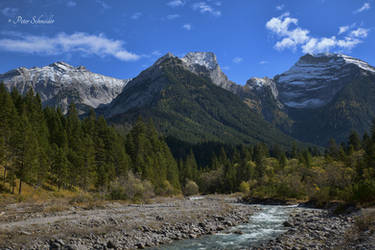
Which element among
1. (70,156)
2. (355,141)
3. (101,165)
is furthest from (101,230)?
(355,141)

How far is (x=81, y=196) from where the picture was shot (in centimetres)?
5312

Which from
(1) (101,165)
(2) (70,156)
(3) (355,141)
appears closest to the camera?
(2) (70,156)

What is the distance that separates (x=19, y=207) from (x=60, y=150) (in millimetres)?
28388

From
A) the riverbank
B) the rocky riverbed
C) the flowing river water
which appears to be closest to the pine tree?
the flowing river water

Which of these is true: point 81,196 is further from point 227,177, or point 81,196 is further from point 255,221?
point 227,177

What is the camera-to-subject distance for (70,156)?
73.1 metres

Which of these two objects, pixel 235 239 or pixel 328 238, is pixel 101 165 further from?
pixel 328 238

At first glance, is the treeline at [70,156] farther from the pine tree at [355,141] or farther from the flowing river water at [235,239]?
the pine tree at [355,141]

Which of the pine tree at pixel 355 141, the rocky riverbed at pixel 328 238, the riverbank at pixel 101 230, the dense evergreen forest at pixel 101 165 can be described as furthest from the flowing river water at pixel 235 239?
the pine tree at pixel 355 141

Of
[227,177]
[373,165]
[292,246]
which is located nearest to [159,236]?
[292,246]

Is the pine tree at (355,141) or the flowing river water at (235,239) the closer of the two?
the flowing river water at (235,239)

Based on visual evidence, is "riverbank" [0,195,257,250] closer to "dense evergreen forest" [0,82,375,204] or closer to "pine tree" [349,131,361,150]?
"dense evergreen forest" [0,82,375,204]

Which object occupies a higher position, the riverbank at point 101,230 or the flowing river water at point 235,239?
the riverbank at point 101,230

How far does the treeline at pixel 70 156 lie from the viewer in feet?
190
